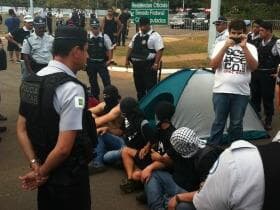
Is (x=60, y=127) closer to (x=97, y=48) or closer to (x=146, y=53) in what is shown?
(x=146, y=53)

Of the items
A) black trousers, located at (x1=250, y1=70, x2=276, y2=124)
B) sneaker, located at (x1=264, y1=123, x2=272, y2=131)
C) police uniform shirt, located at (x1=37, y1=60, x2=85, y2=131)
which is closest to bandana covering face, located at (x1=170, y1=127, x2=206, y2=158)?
police uniform shirt, located at (x1=37, y1=60, x2=85, y2=131)

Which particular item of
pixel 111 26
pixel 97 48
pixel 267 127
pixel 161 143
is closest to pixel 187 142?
pixel 161 143

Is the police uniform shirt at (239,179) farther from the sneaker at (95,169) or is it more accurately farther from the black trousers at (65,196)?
the sneaker at (95,169)

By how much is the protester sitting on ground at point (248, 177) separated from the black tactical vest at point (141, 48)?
23.7 ft

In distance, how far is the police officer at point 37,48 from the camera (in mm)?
8141

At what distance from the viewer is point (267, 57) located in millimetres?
7797

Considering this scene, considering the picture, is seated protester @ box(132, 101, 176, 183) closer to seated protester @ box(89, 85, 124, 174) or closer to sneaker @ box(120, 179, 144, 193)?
sneaker @ box(120, 179, 144, 193)

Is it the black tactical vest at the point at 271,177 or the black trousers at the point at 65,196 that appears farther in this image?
the black trousers at the point at 65,196

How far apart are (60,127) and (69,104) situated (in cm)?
15

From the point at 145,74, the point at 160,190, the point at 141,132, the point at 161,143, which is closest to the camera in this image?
the point at 160,190

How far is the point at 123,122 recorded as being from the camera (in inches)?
250

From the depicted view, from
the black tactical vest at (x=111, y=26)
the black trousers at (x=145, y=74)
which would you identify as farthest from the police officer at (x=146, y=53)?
the black tactical vest at (x=111, y=26)

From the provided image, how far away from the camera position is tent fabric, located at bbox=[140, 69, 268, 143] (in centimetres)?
703

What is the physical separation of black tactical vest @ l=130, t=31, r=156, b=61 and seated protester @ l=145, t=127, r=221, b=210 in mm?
4237
